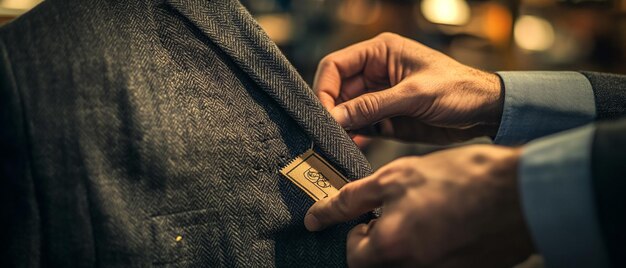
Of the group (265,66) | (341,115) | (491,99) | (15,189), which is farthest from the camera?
(491,99)

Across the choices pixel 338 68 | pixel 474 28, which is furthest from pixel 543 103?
pixel 474 28

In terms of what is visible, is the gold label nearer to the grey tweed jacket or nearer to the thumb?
the grey tweed jacket

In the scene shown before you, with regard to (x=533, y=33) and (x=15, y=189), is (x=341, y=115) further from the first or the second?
(x=533, y=33)

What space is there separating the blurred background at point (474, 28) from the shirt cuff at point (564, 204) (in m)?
1.90

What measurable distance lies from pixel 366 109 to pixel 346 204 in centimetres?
25

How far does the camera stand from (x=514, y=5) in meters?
2.51

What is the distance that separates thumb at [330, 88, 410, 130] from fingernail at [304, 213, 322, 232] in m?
0.21

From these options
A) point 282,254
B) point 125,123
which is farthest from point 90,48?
point 282,254

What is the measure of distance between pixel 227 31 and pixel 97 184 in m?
0.27

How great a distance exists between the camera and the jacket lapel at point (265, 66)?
72 cm

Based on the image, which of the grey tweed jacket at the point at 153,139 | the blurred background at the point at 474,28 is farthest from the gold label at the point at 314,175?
the blurred background at the point at 474,28

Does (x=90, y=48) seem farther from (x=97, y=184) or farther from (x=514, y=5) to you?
(x=514, y=5)

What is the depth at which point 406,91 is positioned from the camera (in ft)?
2.98

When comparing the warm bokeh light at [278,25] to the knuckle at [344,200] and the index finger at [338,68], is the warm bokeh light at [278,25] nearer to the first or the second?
the index finger at [338,68]
